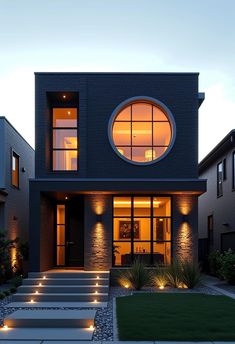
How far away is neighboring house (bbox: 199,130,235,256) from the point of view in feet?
67.2

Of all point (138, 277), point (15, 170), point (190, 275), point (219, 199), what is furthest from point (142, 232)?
point (219, 199)

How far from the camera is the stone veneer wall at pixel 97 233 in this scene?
16.3 meters

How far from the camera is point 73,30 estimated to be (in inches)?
655

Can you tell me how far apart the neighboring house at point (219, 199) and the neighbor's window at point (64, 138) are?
672 centimetres

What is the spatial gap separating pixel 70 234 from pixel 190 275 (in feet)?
18.1

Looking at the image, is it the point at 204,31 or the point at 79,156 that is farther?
the point at 204,31

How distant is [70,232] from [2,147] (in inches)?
171

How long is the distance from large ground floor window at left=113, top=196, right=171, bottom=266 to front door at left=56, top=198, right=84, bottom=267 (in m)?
1.98

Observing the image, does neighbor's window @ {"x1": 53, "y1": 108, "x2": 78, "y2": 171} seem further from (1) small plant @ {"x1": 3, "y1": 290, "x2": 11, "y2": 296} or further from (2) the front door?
(1) small plant @ {"x1": 3, "y1": 290, "x2": 11, "y2": 296}

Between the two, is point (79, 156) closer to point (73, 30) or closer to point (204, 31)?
point (73, 30)

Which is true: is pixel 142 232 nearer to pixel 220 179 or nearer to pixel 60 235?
pixel 60 235

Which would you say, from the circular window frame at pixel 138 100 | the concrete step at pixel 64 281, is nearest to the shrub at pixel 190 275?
the concrete step at pixel 64 281

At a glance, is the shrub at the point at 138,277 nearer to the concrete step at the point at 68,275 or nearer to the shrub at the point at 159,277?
the shrub at the point at 159,277

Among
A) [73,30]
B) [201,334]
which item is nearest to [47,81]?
[73,30]
